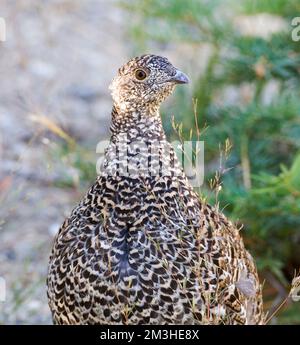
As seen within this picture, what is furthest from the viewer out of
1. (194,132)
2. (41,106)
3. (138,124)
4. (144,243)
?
(41,106)

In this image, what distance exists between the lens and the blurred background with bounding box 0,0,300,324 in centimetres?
452

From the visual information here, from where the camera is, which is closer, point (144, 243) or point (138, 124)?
point (144, 243)

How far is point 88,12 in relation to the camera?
8.08 metres

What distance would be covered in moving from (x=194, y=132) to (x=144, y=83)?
1.92 meters

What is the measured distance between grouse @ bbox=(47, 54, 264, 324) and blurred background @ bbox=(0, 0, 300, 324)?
528 mm

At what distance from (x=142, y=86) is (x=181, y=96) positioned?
220 cm

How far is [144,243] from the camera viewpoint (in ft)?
10.3

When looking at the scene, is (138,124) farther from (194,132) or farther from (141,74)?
(194,132)

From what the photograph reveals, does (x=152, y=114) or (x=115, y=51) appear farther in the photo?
(x=115, y=51)

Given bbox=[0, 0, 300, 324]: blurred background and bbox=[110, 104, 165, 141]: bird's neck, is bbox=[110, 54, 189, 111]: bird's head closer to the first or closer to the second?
bbox=[110, 104, 165, 141]: bird's neck

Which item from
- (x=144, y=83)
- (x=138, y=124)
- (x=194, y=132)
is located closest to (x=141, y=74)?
(x=144, y=83)

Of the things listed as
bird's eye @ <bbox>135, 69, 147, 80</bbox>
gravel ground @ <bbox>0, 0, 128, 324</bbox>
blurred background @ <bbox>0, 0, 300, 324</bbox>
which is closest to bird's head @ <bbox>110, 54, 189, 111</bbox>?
bird's eye @ <bbox>135, 69, 147, 80</bbox>
